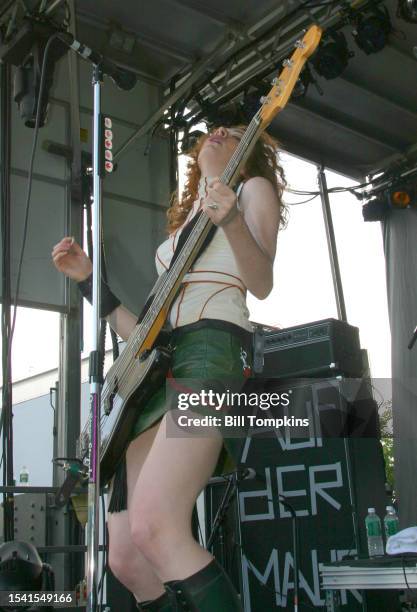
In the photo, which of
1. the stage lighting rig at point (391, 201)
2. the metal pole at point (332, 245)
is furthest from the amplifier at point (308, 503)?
the stage lighting rig at point (391, 201)

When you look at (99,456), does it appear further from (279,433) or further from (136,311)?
(136,311)

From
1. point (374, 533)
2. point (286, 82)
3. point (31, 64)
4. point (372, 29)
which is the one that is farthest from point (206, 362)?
point (372, 29)

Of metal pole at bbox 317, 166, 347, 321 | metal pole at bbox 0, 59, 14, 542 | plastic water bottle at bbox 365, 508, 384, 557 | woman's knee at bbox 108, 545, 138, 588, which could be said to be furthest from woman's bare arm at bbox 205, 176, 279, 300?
metal pole at bbox 317, 166, 347, 321

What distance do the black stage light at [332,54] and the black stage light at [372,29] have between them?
12 cm

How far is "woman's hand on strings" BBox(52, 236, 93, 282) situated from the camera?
1778mm

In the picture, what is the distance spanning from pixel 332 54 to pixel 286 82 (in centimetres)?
408

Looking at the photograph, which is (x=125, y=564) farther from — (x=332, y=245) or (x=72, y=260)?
(x=332, y=245)

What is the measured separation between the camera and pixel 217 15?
5.67m

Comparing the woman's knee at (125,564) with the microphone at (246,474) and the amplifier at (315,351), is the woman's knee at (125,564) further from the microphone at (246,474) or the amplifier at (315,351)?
the amplifier at (315,351)

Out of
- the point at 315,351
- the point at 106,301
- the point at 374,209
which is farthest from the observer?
the point at 374,209

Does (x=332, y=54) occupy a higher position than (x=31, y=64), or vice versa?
(x=332, y=54)

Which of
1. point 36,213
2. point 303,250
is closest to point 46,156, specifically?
point 36,213

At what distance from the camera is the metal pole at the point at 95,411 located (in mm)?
1430

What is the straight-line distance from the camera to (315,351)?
317 cm
